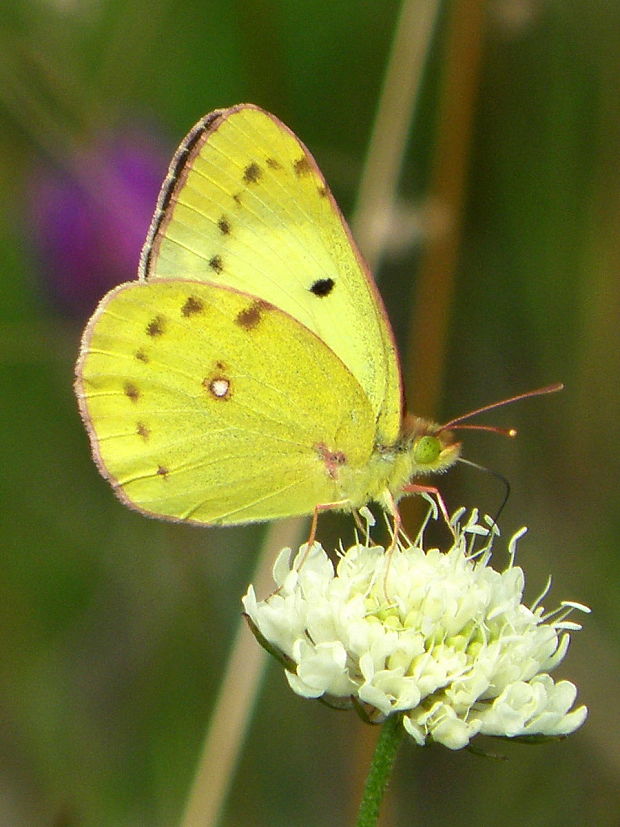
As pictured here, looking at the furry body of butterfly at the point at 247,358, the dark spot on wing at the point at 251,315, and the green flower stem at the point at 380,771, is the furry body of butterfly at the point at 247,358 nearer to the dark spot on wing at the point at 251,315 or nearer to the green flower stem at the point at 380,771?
the dark spot on wing at the point at 251,315

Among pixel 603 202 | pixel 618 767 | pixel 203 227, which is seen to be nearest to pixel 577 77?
pixel 603 202

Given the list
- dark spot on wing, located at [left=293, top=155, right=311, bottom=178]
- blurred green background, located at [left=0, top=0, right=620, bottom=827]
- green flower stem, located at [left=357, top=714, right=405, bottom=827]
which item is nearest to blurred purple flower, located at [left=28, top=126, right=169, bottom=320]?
blurred green background, located at [left=0, top=0, right=620, bottom=827]

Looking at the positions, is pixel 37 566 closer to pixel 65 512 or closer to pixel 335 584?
pixel 65 512

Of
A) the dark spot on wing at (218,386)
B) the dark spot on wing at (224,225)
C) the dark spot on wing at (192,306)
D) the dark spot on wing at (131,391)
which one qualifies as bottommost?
the dark spot on wing at (131,391)

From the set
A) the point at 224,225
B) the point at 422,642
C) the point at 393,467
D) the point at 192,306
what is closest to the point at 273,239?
the point at 224,225

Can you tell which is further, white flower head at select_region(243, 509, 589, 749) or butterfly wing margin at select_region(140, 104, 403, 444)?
butterfly wing margin at select_region(140, 104, 403, 444)

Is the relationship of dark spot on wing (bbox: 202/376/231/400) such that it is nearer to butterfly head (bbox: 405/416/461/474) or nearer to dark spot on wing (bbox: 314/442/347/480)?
dark spot on wing (bbox: 314/442/347/480)

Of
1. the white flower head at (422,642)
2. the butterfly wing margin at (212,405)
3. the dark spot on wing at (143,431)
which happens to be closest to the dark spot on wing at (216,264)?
the butterfly wing margin at (212,405)

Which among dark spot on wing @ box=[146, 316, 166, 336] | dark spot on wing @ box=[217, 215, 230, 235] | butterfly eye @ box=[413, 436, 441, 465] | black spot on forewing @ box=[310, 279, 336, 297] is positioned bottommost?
butterfly eye @ box=[413, 436, 441, 465]
